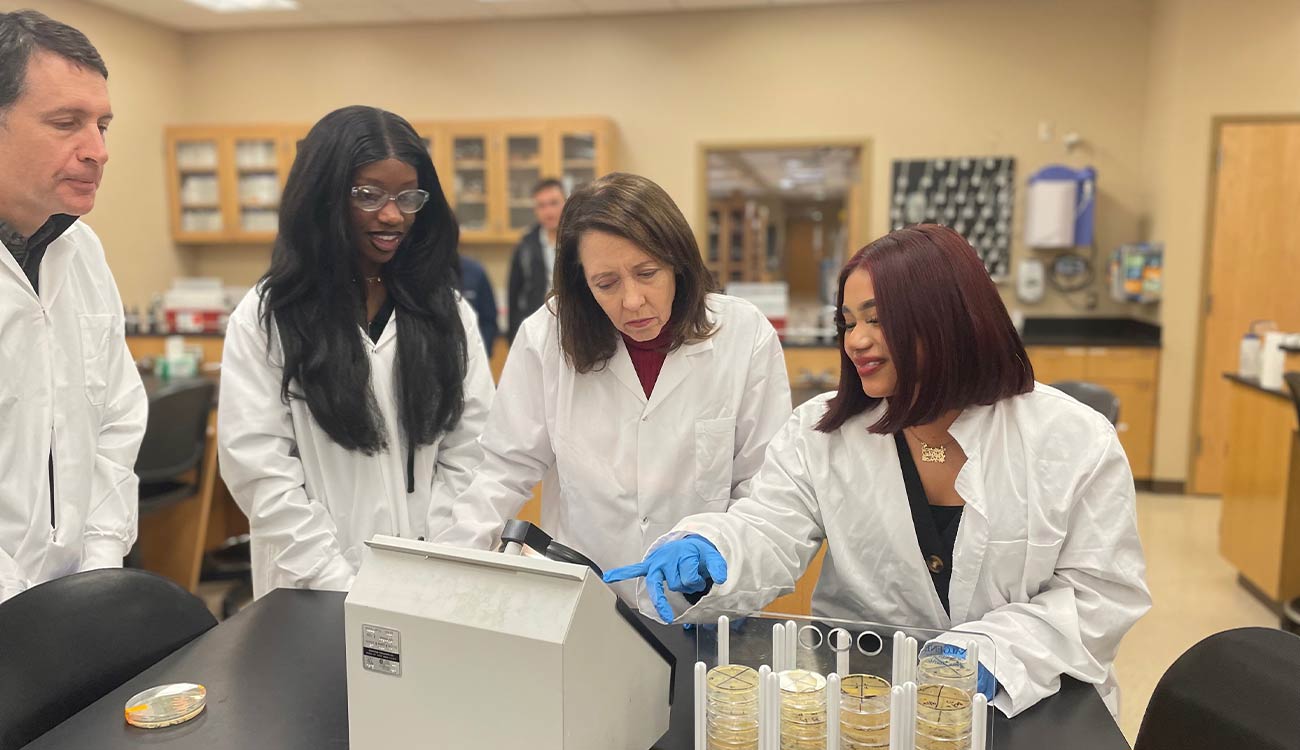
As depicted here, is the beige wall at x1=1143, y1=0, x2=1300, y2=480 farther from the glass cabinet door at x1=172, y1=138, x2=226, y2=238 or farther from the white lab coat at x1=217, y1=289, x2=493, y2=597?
the glass cabinet door at x1=172, y1=138, x2=226, y2=238

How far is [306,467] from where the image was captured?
1.62 meters

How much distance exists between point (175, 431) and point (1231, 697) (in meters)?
2.99

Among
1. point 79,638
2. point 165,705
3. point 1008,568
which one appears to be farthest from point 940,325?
point 79,638

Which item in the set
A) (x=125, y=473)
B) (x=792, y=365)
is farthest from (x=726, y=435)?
(x=792, y=365)

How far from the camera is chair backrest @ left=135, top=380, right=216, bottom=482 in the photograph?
2.89 m

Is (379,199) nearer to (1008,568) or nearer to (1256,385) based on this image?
(1008,568)

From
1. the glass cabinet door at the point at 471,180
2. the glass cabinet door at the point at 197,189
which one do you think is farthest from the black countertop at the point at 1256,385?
the glass cabinet door at the point at 197,189

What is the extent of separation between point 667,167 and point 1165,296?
2.96 m

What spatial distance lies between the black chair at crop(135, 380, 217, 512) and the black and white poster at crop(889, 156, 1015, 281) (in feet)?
12.8

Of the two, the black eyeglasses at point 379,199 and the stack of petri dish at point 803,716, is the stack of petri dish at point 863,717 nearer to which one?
the stack of petri dish at point 803,716

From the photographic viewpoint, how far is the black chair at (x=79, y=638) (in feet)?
3.63

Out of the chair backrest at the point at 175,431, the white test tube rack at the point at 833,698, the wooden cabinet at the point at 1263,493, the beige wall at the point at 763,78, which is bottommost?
the wooden cabinet at the point at 1263,493

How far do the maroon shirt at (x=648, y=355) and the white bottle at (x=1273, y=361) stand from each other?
296cm

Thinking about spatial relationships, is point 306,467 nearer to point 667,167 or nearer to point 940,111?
point 667,167
